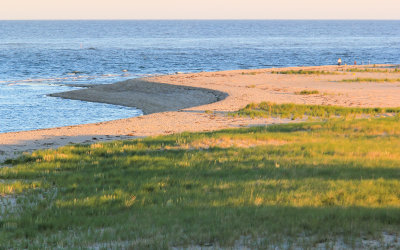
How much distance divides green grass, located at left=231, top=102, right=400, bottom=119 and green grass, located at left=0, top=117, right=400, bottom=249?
9649 mm

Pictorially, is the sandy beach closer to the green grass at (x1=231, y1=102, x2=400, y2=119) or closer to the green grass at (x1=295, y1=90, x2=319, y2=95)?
the green grass at (x1=295, y1=90, x2=319, y2=95)

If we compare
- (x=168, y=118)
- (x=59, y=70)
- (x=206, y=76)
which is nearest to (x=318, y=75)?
(x=206, y=76)

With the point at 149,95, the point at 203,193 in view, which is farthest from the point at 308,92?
the point at 203,193

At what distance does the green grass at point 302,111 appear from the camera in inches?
1019

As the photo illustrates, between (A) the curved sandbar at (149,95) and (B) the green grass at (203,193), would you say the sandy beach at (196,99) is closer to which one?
(A) the curved sandbar at (149,95)

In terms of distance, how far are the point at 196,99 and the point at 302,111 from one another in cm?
1150

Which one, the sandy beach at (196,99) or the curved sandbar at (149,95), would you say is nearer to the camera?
the sandy beach at (196,99)

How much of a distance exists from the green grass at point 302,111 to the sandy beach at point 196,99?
47.8 inches

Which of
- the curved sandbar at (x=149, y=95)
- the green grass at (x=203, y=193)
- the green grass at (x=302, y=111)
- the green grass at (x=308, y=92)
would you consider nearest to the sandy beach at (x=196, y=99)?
the curved sandbar at (x=149, y=95)

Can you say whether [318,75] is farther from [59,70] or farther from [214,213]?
[214,213]

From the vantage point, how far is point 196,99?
37375mm

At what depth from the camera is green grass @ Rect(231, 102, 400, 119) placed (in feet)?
84.9

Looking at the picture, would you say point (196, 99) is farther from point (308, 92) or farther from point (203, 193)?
point (203, 193)

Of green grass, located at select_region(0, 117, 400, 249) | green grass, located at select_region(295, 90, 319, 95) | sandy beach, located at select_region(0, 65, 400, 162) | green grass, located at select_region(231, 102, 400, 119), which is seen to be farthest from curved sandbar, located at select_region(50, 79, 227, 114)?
green grass, located at select_region(0, 117, 400, 249)
